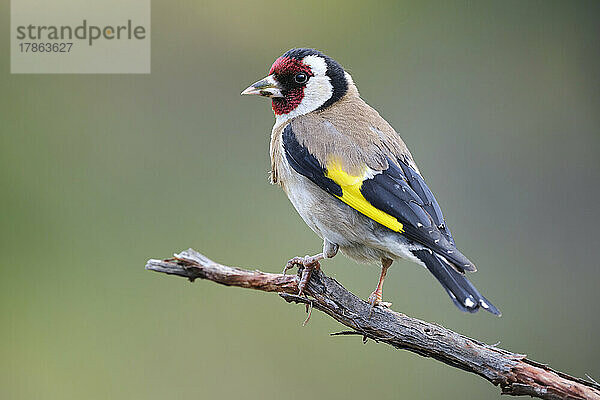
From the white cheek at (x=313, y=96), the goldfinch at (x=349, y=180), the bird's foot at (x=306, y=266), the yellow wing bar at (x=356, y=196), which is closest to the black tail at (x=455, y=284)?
the goldfinch at (x=349, y=180)

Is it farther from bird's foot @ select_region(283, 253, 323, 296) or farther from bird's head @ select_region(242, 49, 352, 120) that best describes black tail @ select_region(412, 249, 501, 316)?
bird's head @ select_region(242, 49, 352, 120)

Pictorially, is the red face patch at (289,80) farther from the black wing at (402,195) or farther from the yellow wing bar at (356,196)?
the yellow wing bar at (356,196)

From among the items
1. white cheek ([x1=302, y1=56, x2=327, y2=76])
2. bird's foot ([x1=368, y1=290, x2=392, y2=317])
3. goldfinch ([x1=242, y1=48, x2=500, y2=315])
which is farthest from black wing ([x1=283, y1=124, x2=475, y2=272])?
white cheek ([x1=302, y1=56, x2=327, y2=76])

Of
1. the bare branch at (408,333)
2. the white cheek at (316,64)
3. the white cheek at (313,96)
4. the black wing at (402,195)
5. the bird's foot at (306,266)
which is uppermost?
the white cheek at (316,64)

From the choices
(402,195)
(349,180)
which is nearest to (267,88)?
(349,180)

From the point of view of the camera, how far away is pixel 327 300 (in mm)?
2662

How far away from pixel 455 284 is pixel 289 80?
3.86ft

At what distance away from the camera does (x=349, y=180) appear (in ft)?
8.92

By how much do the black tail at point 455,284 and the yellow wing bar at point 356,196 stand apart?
130 mm

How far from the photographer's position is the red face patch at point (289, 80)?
3119 mm

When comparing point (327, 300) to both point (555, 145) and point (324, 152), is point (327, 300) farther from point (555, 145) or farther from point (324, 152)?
point (555, 145)

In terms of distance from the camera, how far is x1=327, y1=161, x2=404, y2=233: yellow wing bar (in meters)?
2.61

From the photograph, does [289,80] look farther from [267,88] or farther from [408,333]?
[408,333]

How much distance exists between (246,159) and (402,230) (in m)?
3.00
